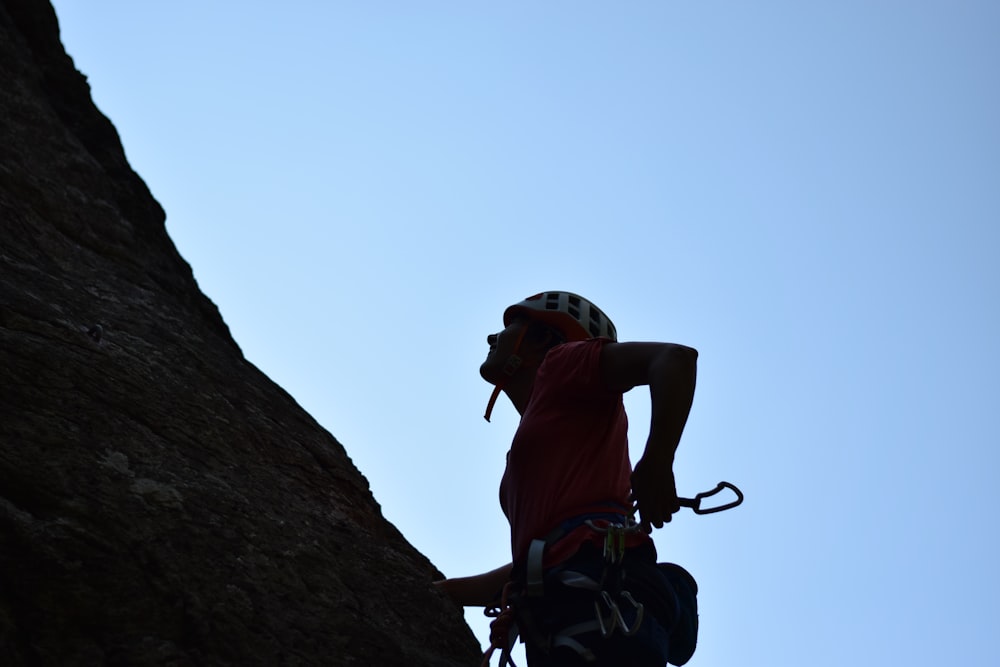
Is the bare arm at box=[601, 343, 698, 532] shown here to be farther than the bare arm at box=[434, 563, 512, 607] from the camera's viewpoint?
No

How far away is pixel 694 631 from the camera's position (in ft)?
14.5

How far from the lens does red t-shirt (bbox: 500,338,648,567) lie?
4.28 metres

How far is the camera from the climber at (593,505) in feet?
12.8

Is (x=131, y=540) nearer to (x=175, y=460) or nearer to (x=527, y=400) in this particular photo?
(x=175, y=460)

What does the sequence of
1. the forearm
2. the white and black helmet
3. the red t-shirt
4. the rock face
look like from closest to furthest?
the rock face < the forearm < the red t-shirt < the white and black helmet

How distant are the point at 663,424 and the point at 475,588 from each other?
75.8 inches

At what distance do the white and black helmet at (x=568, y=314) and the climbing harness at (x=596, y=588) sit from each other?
3.40 ft

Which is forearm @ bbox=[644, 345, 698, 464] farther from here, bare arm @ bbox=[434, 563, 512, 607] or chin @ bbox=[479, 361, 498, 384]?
bare arm @ bbox=[434, 563, 512, 607]

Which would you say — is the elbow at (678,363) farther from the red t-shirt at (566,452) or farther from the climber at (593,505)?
the red t-shirt at (566,452)

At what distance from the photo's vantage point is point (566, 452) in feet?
14.3

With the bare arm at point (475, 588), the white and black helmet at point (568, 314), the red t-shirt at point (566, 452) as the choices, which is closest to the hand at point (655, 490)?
the red t-shirt at point (566, 452)

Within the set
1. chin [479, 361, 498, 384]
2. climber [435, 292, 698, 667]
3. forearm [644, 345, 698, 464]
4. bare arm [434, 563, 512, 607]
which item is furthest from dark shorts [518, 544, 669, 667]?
chin [479, 361, 498, 384]

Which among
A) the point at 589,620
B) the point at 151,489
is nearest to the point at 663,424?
the point at 589,620

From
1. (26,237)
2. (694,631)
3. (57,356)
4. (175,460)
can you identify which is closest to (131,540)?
(175,460)
